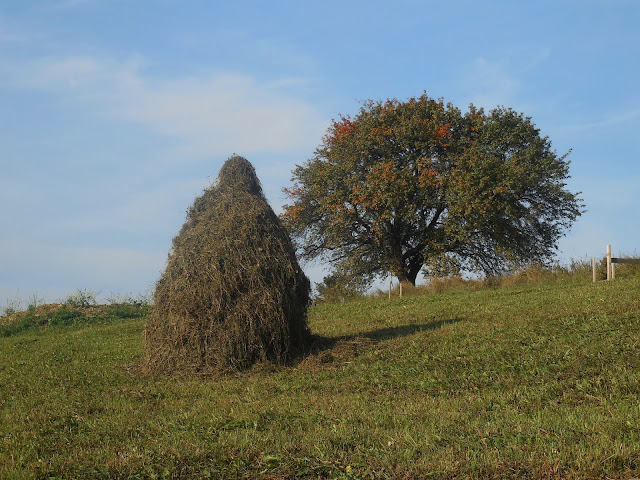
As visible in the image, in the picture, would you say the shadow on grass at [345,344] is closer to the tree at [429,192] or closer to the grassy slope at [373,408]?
the grassy slope at [373,408]

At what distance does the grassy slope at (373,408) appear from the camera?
7.10 metres

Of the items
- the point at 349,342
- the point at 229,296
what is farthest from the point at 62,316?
the point at 229,296

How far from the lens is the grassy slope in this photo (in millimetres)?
7102

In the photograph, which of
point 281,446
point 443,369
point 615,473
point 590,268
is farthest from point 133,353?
point 590,268

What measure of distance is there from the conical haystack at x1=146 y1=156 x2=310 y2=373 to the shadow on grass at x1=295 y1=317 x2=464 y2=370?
21.5 inches

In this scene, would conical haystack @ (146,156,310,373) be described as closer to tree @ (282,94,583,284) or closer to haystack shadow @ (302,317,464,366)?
haystack shadow @ (302,317,464,366)

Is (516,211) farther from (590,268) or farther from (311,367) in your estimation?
(311,367)

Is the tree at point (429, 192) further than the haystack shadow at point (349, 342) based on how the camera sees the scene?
Yes

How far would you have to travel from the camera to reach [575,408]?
956 centimetres

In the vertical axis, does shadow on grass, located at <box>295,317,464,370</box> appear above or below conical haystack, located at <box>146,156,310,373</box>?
below

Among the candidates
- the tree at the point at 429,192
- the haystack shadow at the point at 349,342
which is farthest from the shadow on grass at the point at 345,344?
the tree at the point at 429,192

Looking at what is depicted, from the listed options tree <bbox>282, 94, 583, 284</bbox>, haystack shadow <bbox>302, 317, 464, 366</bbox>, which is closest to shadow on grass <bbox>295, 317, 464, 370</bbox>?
haystack shadow <bbox>302, 317, 464, 366</bbox>

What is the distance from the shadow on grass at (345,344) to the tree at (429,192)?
51.6 feet

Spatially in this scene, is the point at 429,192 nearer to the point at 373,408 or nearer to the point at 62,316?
the point at 62,316
